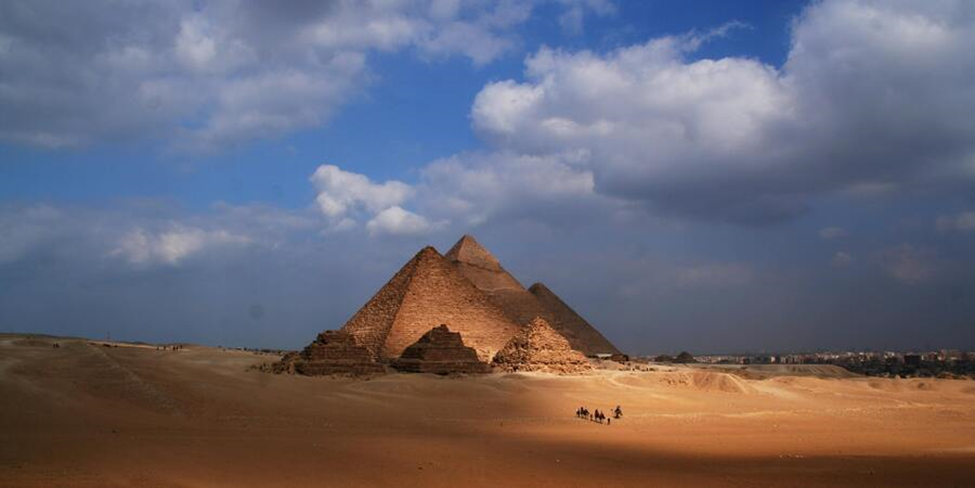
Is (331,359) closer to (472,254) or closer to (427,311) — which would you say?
(427,311)

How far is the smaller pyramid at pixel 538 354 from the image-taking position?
34562mm

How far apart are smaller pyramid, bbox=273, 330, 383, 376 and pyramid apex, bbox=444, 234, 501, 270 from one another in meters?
22.5

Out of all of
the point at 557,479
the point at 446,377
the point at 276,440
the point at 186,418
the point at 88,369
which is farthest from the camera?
the point at 446,377

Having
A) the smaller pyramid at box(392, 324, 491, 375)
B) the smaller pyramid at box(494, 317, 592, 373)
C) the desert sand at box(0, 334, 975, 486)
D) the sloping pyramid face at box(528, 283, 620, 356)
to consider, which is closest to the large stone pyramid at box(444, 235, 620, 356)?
the sloping pyramid face at box(528, 283, 620, 356)

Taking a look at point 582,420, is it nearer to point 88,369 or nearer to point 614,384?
point 614,384

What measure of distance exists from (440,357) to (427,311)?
6916 mm

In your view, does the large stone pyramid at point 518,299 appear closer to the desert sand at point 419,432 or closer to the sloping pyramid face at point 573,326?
the sloping pyramid face at point 573,326

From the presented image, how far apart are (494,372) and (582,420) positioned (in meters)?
13.2

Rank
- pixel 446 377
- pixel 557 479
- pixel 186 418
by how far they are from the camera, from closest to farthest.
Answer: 1. pixel 557 479
2. pixel 186 418
3. pixel 446 377

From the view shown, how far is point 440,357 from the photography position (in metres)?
32.5

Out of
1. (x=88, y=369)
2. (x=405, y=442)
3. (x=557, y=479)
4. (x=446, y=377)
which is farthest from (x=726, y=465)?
(x=446, y=377)

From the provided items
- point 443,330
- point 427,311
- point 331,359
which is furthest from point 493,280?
point 331,359

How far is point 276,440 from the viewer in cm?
1391

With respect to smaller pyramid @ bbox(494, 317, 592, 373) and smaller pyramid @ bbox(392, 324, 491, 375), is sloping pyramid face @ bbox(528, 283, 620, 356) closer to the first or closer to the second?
smaller pyramid @ bbox(494, 317, 592, 373)
